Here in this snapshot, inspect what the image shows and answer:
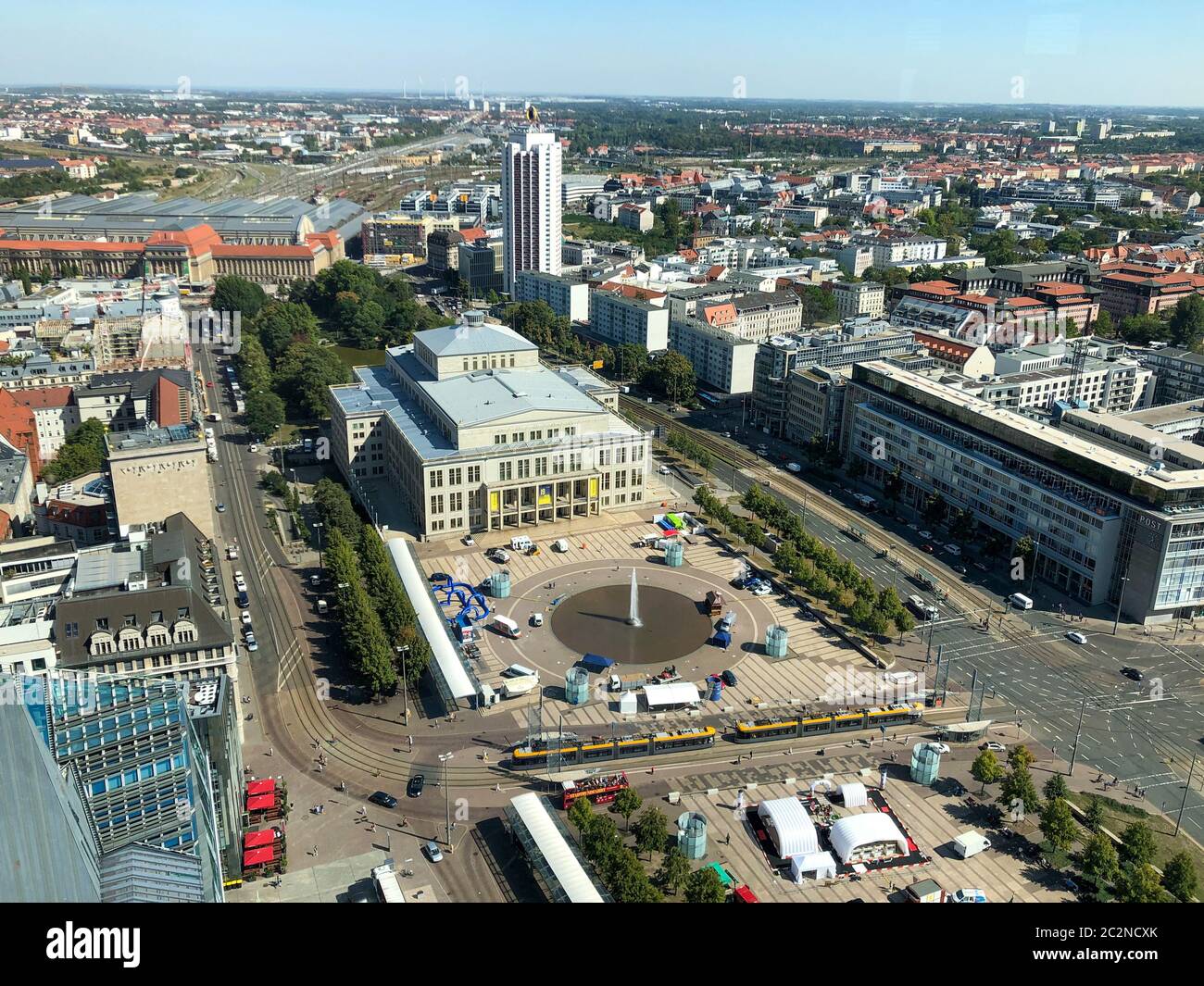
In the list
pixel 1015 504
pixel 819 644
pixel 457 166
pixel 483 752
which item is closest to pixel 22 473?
pixel 483 752

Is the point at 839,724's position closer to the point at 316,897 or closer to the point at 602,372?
the point at 316,897

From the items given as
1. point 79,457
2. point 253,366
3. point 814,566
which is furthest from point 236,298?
point 814,566

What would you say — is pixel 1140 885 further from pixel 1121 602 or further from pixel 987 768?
pixel 1121 602

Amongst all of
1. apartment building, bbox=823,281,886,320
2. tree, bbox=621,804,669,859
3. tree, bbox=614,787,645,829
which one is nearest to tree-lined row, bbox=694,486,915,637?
tree, bbox=614,787,645,829

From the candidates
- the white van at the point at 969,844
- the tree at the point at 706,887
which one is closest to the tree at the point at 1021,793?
the white van at the point at 969,844

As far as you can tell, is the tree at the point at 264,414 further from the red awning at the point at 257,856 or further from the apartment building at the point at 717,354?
the red awning at the point at 257,856

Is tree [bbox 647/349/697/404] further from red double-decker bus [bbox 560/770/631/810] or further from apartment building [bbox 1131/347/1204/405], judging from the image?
red double-decker bus [bbox 560/770/631/810]
